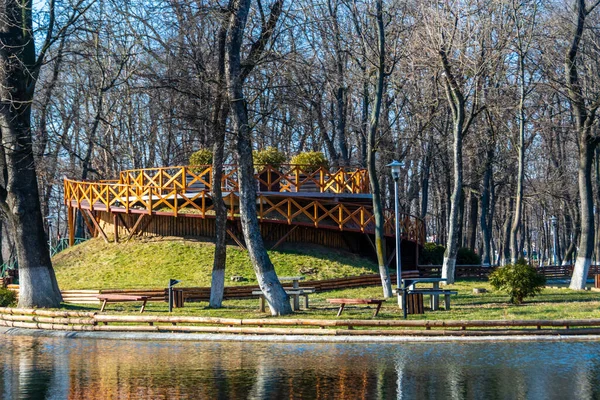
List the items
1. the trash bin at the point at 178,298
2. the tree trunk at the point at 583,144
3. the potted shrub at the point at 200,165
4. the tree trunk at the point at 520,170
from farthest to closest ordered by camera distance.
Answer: the potted shrub at the point at 200,165
the tree trunk at the point at 520,170
the tree trunk at the point at 583,144
the trash bin at the point at 178,298

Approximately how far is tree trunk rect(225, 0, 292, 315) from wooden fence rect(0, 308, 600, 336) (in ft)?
6.54

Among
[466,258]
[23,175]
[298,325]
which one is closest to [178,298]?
[23,175]

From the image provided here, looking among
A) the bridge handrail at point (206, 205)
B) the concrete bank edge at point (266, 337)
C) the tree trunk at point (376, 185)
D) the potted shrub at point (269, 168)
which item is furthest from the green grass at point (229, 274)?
the potted shrub at point (269, 168)

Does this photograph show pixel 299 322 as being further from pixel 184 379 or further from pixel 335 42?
pixel 335 42

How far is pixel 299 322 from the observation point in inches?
679

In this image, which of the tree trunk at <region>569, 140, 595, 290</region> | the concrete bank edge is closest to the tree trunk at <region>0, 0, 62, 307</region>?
the concrete bank edge

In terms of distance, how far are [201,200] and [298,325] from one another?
15169mm

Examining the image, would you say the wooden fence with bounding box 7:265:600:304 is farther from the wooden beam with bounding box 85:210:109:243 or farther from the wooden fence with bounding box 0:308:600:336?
the wooden beam with bounding box 85:210:109:243

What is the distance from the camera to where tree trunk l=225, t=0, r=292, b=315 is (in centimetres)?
1997

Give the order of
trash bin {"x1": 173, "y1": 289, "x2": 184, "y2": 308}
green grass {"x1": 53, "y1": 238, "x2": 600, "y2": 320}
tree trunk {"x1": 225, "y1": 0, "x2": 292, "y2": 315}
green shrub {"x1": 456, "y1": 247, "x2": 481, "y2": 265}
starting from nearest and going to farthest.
Result: tree trunk {"x1": 225, "y1": 0, "x2": 292, "y2": 315} → green grass {"x1": 53, "y1": 238, "x2": 600, "y2": 320} → trash bin {"x1": 173, "y1": 289, "x2": 184, "y2": 308} → green shrub {"x1": 456, "y1": 247, "x2": 481, "y2": 265}

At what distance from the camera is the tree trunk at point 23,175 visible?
21938mm

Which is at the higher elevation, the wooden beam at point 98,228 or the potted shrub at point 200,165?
the potted shrub at point 200,165

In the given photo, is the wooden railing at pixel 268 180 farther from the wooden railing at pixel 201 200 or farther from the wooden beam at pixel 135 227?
the wooden beam at pixel 135 227

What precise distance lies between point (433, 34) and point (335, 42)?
547 inches
